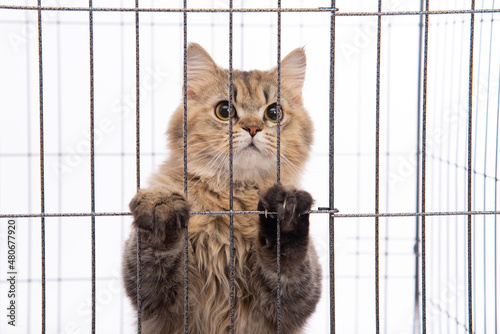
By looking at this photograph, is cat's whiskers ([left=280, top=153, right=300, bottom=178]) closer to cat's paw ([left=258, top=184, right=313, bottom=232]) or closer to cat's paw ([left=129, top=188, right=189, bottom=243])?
cat's paw ([left=258, top=184, right=313, bottom=232])

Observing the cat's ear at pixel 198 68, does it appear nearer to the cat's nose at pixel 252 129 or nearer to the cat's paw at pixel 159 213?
the cat's nose at pixel 252 129

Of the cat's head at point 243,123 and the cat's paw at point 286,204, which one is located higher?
the cat's head at point 243,123

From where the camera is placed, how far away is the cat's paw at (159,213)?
4.93 ft

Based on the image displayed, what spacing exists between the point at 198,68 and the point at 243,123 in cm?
34

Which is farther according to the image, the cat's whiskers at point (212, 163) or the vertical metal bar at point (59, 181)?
the vertical metal bar at point (59, 181)

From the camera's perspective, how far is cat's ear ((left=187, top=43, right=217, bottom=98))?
205cm

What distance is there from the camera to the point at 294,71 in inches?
85.4

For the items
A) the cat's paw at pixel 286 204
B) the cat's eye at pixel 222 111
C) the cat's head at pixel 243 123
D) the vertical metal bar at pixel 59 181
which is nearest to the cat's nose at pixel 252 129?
the cat's head at pixel 243 123

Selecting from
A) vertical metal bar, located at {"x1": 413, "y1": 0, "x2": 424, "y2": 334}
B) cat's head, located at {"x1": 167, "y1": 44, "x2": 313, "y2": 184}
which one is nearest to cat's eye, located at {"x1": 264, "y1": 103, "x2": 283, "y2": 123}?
cat's head, located at {"x1": 167, "y1": 44, "x2": 313, "y2": 184}

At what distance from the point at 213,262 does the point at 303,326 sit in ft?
1.15

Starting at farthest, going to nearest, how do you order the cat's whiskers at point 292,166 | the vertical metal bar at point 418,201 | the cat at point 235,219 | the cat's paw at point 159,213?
1. the vertical metal bar at point 418,201
2. the cat's whiskers at point 292,166
3. the cat at point 235,219
4. the cat's paw at point 159,213

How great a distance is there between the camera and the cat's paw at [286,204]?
156cm

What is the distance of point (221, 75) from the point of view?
2.08m

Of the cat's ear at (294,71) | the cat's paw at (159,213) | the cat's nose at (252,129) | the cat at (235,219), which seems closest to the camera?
the cat's paw at (159,213)
